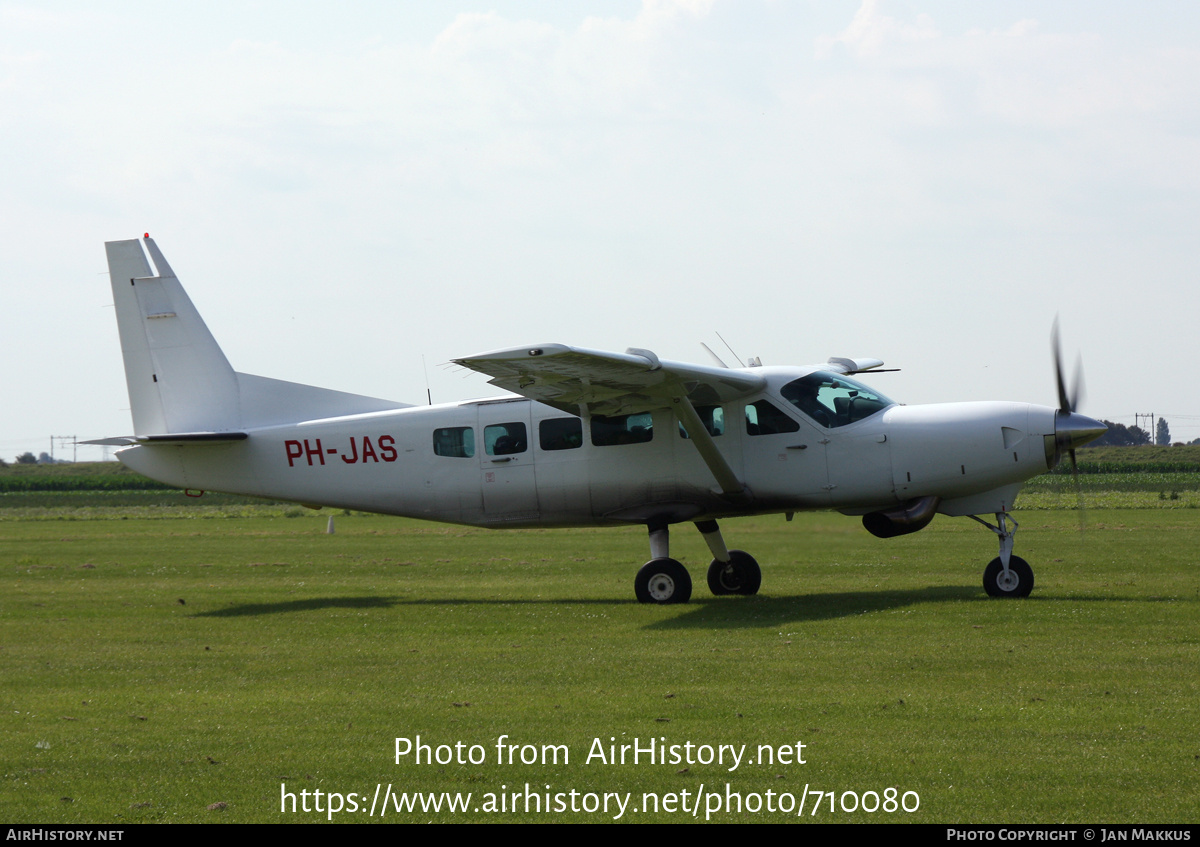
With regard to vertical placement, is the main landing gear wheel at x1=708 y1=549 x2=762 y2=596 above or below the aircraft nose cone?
below

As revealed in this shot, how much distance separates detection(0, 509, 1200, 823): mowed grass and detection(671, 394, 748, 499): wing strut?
5.13 feet

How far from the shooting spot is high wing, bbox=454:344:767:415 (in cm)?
1288

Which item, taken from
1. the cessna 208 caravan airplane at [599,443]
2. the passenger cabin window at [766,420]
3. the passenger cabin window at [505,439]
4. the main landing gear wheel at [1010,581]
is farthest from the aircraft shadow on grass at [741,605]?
the passenger cabin window at [766,420]

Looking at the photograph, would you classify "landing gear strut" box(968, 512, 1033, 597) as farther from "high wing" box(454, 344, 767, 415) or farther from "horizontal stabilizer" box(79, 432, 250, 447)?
"horizontal stabilizer" box(79, 432, 250, 447)

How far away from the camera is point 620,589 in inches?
712

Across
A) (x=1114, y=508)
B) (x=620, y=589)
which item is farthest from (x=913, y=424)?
(x=1114, y=508)

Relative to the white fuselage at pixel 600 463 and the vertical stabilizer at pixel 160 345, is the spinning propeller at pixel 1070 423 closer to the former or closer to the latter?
the white fuselage at pixel 600 463

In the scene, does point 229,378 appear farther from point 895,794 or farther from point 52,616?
point 895,794

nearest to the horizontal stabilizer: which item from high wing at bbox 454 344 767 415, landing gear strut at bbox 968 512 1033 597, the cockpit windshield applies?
high wing at bbox 454 344 767 415

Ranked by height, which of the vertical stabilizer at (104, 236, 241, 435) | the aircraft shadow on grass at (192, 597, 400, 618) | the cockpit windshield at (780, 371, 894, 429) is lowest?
the aircraft shadow on grass at (192, 597, 400, 618)

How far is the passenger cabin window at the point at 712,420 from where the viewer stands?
16.0m

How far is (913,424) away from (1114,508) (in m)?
30.2

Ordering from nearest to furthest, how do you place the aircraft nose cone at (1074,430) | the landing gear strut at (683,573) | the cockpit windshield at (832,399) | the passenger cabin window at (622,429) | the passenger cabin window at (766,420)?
the aircraft nose cone at (1074,430) → the cockpit windshield at (832,399) → the passenger cabin window at (766,420) → the landing gear strut at (683,573) → the passenger cabin window at (622,429)

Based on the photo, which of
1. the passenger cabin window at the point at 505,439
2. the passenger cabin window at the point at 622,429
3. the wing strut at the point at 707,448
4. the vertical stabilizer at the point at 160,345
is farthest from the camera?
→ the vertical stabilizer at the point at 160,345
